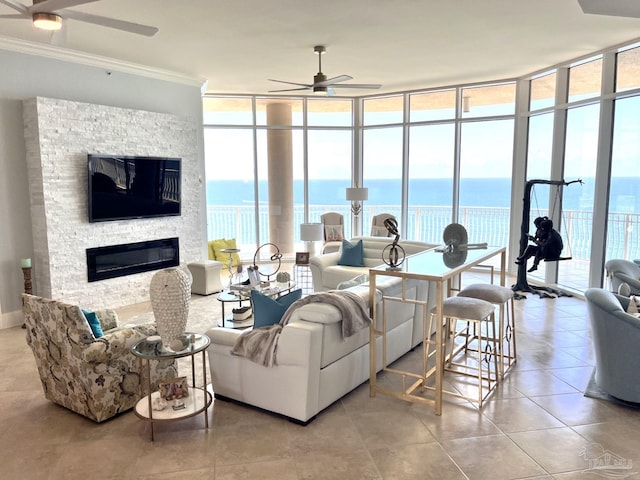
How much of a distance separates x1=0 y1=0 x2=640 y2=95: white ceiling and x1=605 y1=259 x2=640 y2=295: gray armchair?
2484mm

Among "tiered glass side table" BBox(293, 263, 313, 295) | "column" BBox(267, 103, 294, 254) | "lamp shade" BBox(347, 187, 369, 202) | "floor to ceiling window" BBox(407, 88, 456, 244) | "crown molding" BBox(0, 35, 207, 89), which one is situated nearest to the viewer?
"crown molding" BBox(0, 35, 207, 89)

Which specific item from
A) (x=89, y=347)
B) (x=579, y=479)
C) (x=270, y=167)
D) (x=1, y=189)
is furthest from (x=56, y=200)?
(x=579, y=479)

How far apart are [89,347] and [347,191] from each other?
626 cm

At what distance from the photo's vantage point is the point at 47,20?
3037mm

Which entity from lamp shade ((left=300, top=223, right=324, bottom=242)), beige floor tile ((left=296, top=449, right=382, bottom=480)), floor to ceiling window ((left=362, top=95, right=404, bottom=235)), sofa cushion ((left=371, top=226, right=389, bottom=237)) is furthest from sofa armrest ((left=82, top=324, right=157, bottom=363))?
floor to ceiling window ((left=362, top=95, right=404, bottom=235))

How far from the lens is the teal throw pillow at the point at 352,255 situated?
6461 millimetres

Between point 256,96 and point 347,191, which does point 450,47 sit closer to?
point 347,191

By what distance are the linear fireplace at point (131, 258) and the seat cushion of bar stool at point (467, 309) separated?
4.45 m

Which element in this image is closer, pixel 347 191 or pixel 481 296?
pixel 481 296

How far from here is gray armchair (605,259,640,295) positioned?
470cm

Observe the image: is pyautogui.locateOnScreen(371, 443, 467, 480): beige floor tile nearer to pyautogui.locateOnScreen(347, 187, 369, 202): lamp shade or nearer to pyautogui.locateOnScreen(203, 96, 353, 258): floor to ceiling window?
pyautogui.locateOnScreen(347, 187, 369, 202): lamp shade

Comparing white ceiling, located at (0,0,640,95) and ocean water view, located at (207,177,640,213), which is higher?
white ceiling, located at (0,0,640,95)

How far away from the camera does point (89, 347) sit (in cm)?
301

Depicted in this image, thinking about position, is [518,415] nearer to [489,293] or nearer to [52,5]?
[489,293]
